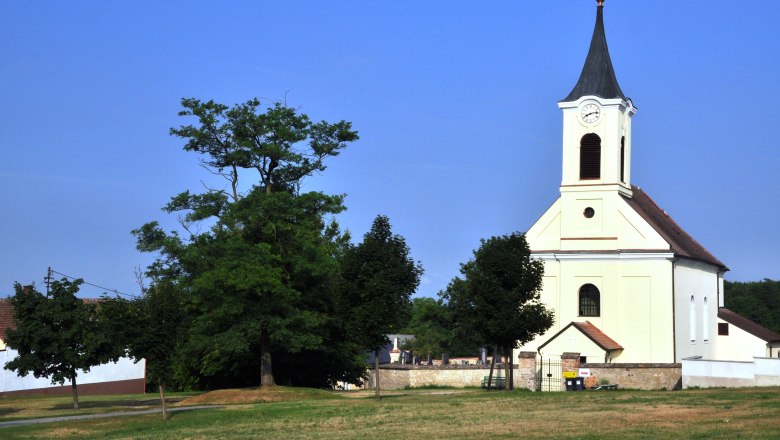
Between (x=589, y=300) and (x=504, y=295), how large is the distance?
12.8 meters

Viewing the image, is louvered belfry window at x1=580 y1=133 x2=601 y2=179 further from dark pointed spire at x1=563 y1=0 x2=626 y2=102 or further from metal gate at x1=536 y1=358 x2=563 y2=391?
metal gate at x1=536 y1=358 x2=563 y2=391

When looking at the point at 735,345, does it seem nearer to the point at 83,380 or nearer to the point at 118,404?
the point at 83,380

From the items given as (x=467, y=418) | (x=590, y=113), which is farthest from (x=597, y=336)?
(x=467, y=418)

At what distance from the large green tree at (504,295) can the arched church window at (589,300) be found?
1073 centimetres

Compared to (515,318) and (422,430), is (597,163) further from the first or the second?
(422,430)

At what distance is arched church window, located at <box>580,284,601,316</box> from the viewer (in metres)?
55.4

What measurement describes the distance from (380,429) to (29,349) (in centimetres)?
1634

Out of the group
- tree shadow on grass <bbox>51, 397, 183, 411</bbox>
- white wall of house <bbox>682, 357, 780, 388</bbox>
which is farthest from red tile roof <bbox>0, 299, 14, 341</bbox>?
white wall of house <bbox>682, 357, 780, 388</bbox>

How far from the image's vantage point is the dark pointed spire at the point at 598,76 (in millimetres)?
56719

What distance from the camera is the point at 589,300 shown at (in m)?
55.6

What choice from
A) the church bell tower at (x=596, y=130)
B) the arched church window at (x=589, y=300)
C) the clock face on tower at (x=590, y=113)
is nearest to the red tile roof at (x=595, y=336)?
the arched church window at (x=589, y=300)

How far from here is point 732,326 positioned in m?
62.9

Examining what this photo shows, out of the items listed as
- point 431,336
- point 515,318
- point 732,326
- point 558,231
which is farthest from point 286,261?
point 431,336

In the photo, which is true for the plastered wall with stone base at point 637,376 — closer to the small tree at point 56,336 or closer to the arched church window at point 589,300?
the arched church window at point 589,300
